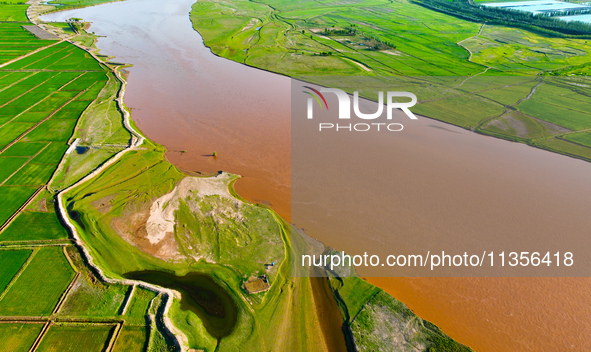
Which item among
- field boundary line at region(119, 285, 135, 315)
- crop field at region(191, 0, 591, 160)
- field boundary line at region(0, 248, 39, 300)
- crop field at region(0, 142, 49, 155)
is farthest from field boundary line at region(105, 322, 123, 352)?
crop field at region(191, 0, 591, 160)

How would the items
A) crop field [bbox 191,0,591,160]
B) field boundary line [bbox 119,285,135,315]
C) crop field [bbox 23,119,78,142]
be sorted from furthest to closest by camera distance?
1. crop field [bbox 191,0,591,160]
2. crop field [bbox 23,119,78,142]
3. field boundary line [bbox 119,285,135,315]

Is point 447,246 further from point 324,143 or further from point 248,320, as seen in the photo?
point 324,143

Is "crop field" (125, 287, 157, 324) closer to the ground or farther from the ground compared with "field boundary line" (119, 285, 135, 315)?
closer to the ground

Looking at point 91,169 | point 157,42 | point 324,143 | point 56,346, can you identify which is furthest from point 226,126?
point 157,42

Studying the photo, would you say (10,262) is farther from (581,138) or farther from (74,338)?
(581,138)

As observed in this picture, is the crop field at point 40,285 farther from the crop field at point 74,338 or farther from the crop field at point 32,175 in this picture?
the crop field at point 32,175

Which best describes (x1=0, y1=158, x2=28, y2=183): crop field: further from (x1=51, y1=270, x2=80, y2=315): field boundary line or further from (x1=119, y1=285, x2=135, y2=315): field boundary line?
(x1=119, y1=285, x2=135, y2=315): field boundary line
